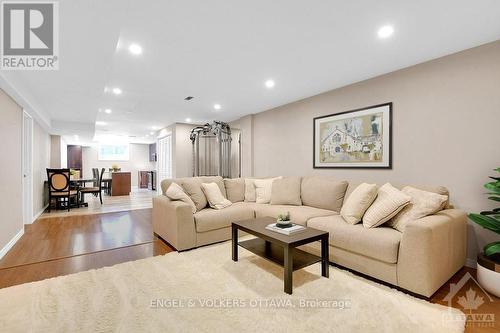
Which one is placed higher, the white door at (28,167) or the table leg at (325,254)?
the white door at (28,167)

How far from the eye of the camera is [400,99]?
3.05 meters

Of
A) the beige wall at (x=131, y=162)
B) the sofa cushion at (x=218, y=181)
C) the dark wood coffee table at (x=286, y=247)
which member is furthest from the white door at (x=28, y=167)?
the beige wall at (x=131, y=162)

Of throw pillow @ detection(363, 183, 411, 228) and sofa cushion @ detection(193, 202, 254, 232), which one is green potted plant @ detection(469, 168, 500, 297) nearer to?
throw pillow @ detection(363, 183, 411, 228)

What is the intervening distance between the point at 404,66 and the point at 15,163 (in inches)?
225

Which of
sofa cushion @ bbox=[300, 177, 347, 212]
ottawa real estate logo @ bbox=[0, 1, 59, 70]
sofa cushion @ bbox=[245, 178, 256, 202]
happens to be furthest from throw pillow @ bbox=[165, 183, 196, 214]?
ottawa real estate logo @ bbox=[0, 1, 59, 70]

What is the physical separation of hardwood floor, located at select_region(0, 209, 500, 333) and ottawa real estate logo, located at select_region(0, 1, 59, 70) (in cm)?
223

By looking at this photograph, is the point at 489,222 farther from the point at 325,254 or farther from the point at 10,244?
the point at 10,244

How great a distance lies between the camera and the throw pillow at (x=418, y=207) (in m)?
2.17

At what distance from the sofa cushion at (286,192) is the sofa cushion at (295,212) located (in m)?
0.15

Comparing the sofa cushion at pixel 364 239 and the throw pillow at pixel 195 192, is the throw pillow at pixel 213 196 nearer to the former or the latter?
the throw pillow at pixel 195 192

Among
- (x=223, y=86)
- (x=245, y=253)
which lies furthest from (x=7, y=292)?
(x=223, y=86)

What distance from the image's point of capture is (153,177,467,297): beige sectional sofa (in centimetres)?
190

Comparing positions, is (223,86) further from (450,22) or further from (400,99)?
(450,22)

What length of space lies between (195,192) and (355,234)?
7.26 feet
